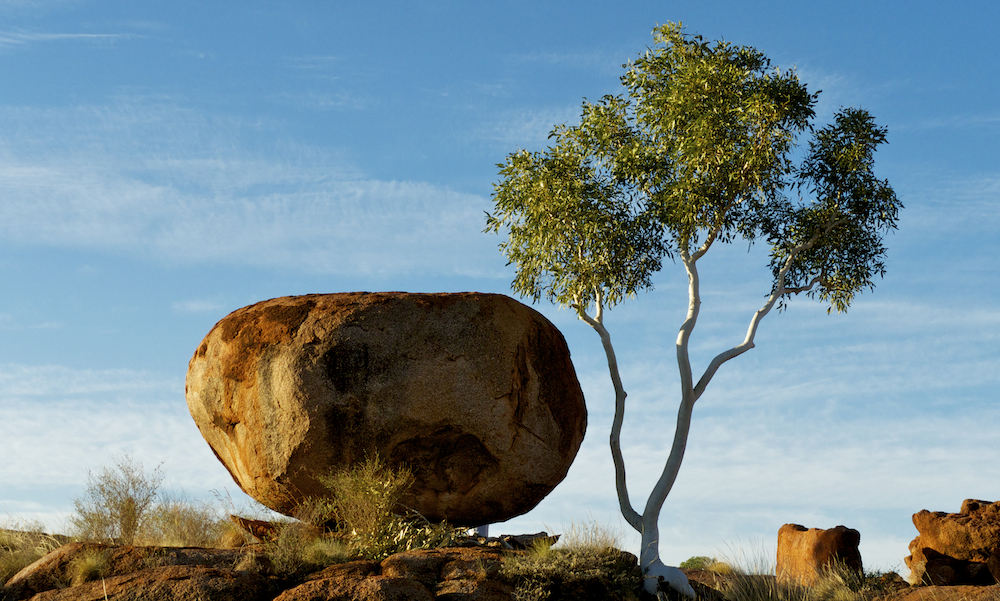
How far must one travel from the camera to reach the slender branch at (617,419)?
573 inches

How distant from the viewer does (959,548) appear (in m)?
15.5

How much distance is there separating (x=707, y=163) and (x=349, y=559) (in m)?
9.30

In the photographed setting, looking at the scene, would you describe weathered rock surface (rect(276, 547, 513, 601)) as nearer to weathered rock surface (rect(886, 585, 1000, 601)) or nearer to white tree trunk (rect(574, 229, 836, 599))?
white tree trunk (rect(574, 229, 836, 599))

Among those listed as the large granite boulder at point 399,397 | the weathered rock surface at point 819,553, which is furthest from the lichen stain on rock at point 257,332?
the weathered rock surface at point 819,553

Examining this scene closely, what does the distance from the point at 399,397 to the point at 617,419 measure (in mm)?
4486

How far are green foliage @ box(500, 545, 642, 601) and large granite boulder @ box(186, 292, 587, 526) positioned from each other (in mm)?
1664

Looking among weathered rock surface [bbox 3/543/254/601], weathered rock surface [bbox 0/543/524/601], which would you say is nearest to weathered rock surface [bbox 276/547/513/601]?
weathered rock surface [bbox 0/543/524/601]

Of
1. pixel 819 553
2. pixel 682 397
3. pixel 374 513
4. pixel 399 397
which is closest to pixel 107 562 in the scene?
pixel 374 513

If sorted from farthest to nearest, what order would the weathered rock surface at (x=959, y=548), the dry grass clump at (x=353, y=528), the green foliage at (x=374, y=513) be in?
1. the weathered rock surface at (x=959, y=548)
2. the green foliage at (x=374, y=513)
3. the dry grass clump at (x=353, y=528)

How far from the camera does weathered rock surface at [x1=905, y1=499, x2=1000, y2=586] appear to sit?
15.1 m

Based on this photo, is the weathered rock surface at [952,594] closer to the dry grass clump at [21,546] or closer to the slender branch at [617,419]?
the slender branch at [617,419]

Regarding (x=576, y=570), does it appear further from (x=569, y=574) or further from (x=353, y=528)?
(x=353, y=528)

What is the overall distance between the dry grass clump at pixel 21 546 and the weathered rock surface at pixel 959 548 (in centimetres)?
1503

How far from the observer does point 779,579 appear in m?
14.5
